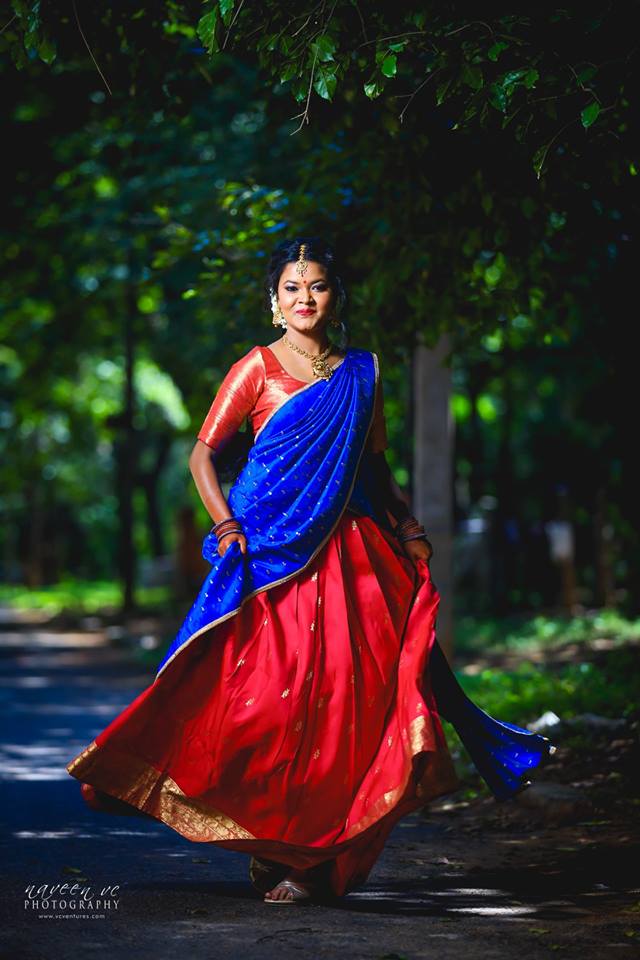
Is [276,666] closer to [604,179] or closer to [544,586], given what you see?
[604,179]

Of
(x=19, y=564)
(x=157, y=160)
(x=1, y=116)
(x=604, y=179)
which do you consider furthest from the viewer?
(x=19, y=564)

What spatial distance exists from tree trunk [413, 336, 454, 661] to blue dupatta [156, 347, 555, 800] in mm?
5107

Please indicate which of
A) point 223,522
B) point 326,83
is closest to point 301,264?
point 326,83

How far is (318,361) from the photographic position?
5.07 meters

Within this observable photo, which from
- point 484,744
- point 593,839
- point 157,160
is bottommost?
point 593,839

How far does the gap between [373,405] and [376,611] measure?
76 centimetres

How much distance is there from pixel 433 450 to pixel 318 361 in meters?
5.26

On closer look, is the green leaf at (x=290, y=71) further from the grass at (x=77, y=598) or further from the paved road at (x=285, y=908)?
the grass at (x=77, y=598)

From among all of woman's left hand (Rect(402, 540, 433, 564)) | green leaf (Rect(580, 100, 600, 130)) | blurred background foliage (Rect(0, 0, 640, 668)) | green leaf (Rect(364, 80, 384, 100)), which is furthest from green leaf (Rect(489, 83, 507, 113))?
woman's left hand (Rect(402, 540, 433, 564))

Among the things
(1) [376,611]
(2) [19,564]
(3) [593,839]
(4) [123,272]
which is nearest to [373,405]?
(1) [376,611]

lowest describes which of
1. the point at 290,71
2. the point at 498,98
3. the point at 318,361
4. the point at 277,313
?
the point at 318,361

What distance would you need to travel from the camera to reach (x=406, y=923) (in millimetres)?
4629

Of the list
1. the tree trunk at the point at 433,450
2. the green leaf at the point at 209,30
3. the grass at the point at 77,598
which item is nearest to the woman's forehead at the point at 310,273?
the green leaf at the point at 209,30

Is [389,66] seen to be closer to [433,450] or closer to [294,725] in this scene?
[294,725]
